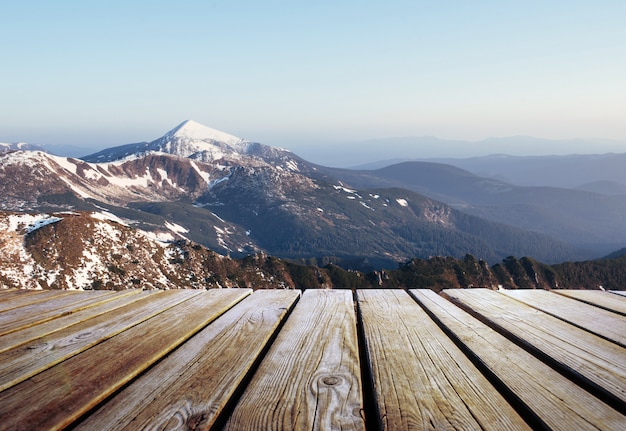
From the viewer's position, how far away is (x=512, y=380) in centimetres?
248

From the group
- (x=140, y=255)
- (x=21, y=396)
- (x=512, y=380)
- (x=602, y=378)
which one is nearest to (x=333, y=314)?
(x=512, y=380)

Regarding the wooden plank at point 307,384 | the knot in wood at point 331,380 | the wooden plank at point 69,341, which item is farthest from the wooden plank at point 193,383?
the wooden plank at point 69,341

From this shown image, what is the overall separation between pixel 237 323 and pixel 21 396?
163cm


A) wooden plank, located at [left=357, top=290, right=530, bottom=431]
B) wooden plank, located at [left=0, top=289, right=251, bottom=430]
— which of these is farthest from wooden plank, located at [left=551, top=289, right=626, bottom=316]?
wooden plank, located at [left=0, top=289, right=251, bottom=430]

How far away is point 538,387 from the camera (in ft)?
7.88

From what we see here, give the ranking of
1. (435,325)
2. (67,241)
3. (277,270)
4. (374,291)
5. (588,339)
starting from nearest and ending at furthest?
(588,339), (435,325), (374,291), (67,241), (277,270)

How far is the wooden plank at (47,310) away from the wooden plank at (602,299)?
17.4ft

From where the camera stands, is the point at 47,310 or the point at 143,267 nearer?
the point at 47,310

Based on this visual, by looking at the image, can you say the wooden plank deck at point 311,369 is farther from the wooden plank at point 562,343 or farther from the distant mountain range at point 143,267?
the distant mountain range at point 143,267

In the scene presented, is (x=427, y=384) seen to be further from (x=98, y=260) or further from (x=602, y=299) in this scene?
(x=98, y=260)

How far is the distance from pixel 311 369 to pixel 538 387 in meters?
1.26

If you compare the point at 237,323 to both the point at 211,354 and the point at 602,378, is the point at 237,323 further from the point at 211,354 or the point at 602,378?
the point at 602,378

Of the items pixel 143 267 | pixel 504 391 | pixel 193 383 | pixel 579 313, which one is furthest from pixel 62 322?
pixel 143 267

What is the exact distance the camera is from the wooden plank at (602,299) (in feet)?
14.2
